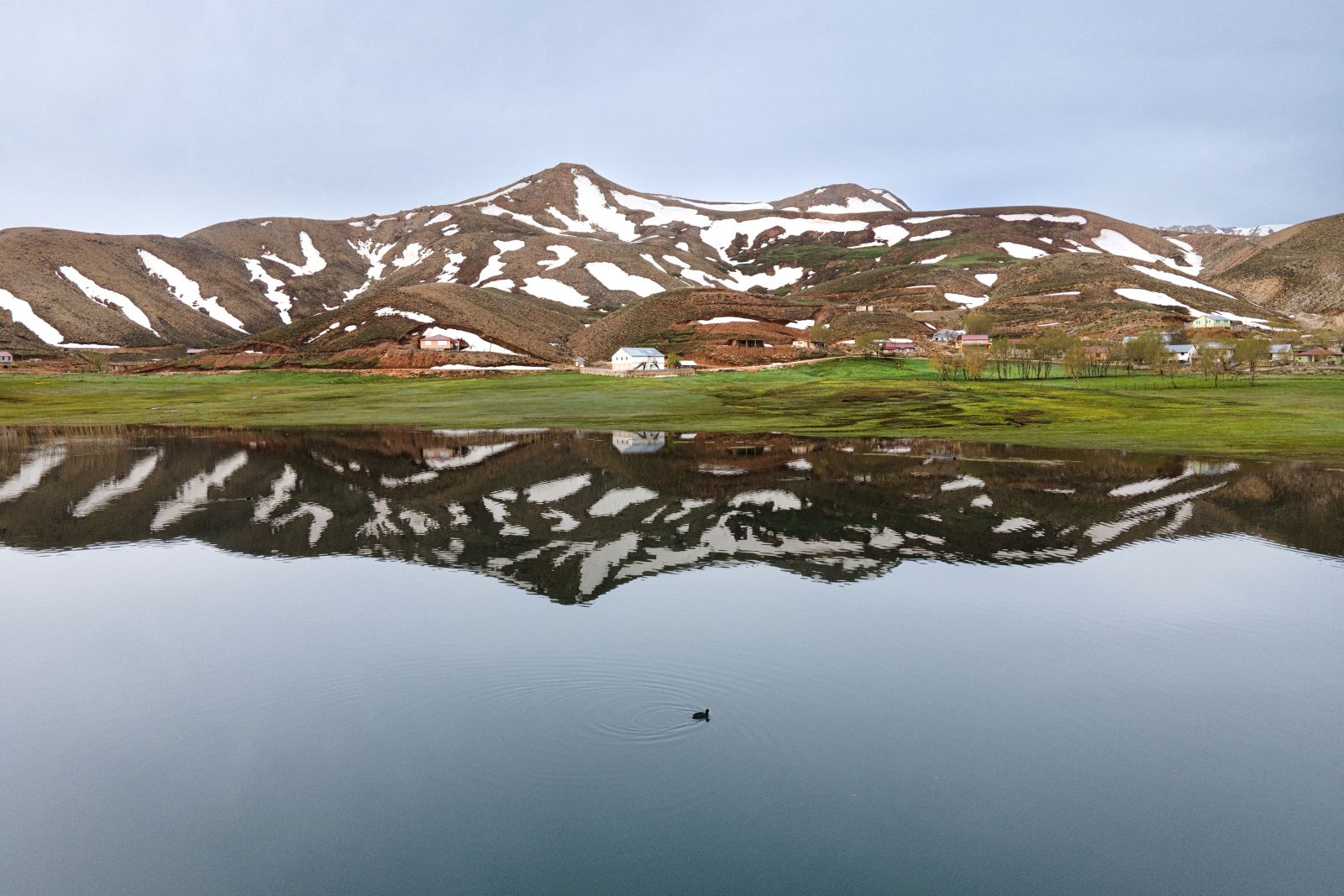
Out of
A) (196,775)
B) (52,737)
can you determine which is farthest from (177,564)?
(196,775)

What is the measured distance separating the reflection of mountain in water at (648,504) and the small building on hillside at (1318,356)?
100644 mm

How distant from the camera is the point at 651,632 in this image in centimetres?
1864

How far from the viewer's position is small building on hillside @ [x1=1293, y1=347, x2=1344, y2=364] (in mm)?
122250

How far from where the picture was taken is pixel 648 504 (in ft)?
113

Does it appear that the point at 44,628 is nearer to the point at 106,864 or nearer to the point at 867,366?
the point at 106,864

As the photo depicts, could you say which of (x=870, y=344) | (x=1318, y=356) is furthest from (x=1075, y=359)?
(x=1318, y=356)

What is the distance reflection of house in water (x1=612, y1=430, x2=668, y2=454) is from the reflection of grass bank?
4.79 metres

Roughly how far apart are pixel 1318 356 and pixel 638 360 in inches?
4122

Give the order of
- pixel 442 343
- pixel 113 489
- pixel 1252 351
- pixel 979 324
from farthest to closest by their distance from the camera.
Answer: pixel 979 324 → pixel 442 343 → pixel 1252 351 → pixel 113 489

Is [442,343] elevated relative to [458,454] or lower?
elevated

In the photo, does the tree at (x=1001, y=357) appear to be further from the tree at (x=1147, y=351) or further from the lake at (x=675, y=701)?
the lake at (x=675, y=701)

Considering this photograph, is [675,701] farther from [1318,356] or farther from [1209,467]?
[1318,356]

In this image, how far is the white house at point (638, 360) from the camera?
12838cm

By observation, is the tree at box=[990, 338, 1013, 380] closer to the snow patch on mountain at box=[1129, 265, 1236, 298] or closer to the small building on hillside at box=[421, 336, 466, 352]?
the small building on hillside at box=[421, 336, 466, 352]
